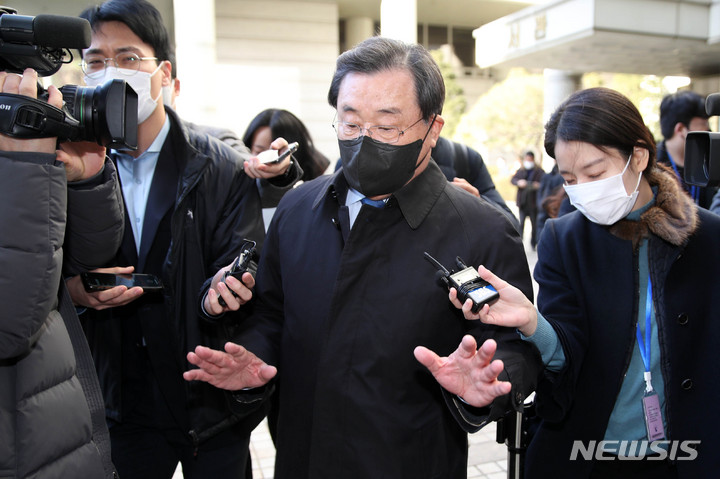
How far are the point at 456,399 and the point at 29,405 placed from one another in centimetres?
106

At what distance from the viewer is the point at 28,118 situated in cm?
156

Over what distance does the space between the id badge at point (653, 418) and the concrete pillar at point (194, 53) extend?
11526 mm

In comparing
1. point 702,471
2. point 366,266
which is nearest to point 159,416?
point 366,266

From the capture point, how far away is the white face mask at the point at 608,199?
2.22 metres

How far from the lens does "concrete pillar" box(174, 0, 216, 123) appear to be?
40.7 ft

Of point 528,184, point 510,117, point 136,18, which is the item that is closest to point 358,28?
point 510,117

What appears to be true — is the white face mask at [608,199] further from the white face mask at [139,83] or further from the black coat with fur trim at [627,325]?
the white face mask at [139,83]

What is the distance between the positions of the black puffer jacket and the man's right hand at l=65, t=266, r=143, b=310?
1.55 ft

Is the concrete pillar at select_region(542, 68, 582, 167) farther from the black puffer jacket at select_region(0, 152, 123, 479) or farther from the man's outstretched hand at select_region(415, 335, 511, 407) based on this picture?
the black puffer jacket at select_region(0, 152, 123, 479)

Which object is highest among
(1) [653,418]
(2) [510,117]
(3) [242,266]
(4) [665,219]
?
(2) [510,117]

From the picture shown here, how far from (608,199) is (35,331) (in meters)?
1.80

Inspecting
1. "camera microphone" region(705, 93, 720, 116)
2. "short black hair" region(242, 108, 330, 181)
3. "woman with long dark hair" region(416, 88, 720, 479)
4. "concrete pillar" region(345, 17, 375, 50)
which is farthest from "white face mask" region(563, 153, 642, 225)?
"concrete pillar" region(345, 17, 375, 50)

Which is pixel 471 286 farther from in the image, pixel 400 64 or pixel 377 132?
pixel 400 64

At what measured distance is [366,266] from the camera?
1.87m
